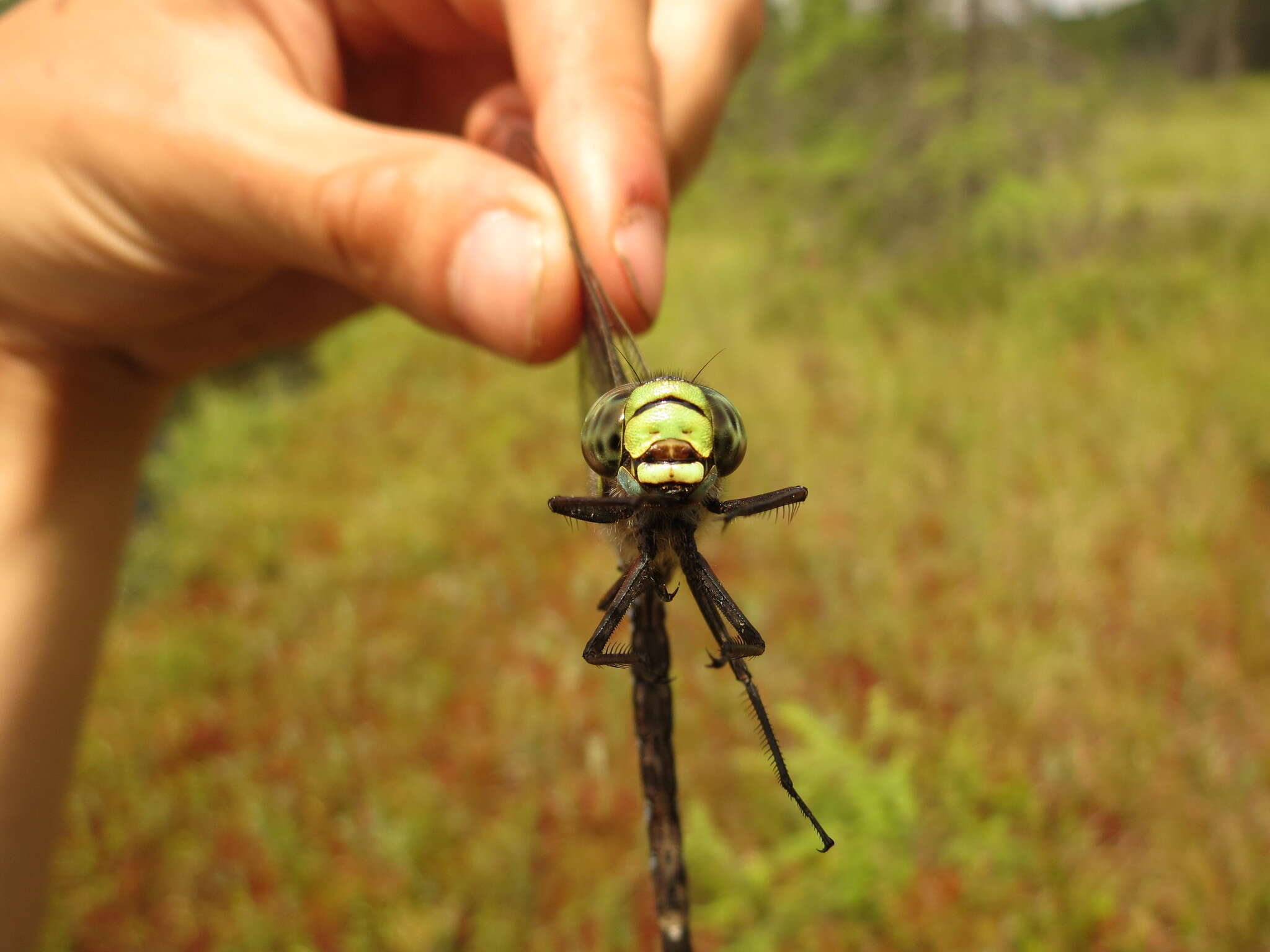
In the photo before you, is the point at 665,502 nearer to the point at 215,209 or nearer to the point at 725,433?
the point at 725,433

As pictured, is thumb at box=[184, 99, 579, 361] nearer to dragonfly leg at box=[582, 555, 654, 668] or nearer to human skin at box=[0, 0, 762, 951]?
human skin at box=[0, 0, 762, 951]

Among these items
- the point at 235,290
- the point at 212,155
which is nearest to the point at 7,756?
the point at 235,290

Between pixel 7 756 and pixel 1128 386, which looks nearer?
pixel 7 756

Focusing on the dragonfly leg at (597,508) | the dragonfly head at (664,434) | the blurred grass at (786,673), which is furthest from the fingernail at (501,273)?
the blurred grass at (786,673)

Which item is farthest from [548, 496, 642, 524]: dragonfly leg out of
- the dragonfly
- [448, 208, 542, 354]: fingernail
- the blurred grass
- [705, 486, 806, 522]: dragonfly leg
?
the blurred grass

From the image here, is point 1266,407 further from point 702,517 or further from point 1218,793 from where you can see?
point 702,517
